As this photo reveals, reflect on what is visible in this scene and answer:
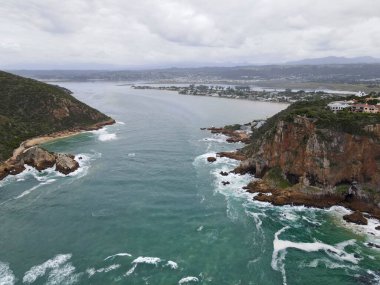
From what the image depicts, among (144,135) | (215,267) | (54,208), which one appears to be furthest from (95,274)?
(144,135)

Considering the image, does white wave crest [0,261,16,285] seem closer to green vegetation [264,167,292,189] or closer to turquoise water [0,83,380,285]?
turquoise water [0,83,380,285]

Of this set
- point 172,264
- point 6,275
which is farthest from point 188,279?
point 6,275

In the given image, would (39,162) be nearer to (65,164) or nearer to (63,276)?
(65,164)

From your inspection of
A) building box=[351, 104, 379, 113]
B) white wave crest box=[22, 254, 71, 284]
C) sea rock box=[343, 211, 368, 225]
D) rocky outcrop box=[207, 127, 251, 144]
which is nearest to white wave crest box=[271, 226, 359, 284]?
sea rock box=[343, 211, 368, 225]

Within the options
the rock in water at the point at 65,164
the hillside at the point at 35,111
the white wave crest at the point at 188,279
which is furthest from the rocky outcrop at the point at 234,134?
the white wave crest at the point at 188,279

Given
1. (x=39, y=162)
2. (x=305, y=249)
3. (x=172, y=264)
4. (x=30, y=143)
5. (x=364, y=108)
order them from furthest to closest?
(x=30, y=143)
(x=39, y=162)
(x=364, y=108)
(x=305, y=249)
(x=172, y=264)

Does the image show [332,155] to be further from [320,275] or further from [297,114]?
[320,275]
